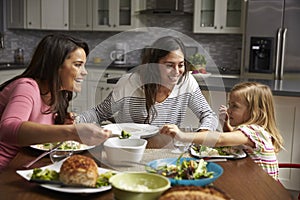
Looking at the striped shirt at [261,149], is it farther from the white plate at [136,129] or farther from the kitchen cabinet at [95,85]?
the kitchen cabinet at [95,85]

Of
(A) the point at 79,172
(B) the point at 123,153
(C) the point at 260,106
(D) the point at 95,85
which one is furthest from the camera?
(D) the point at 95,85

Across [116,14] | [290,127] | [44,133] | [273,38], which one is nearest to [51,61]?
[44,133]

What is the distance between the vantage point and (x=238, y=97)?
73.0 inches

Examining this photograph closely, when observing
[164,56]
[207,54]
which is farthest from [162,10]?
[164,56]

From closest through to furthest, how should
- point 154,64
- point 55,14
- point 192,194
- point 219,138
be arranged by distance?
point 192,194, point 219,138, point 154,64, point 55,14

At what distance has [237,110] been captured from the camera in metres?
1.87

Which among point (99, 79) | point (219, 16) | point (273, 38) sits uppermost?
point (219, 16)

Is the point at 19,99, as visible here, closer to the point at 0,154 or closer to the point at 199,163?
the point at 0,154

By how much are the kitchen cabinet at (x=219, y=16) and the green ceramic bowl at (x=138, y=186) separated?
3791 millimetres

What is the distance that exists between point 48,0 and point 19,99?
13.4 feet

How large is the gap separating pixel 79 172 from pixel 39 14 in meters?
4.66

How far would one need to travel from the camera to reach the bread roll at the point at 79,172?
107cm

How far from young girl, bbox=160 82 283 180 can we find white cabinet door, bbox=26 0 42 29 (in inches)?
161

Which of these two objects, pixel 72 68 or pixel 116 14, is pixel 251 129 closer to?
pixel 72 68
